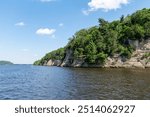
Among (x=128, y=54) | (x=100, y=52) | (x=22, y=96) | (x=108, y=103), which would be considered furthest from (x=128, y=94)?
(x=100, y=52)

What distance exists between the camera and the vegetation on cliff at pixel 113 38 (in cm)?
10466

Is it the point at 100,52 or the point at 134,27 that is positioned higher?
the point at 134,27

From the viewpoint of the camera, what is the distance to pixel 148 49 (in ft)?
334

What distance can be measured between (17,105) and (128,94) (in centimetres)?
1906

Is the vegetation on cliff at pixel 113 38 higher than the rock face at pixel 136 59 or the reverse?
higher

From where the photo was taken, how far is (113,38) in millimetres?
109750

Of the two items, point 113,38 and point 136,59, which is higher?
point 113,38

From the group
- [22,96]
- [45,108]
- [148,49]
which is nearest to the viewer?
[45,108]

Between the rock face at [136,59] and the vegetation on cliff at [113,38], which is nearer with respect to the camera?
the rock face at [136,59]

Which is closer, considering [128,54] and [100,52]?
[128,54]

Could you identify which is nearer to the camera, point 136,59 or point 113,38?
point 136,59

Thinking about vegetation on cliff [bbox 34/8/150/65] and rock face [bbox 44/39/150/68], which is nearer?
rock face [bbox 44/39/150/68]

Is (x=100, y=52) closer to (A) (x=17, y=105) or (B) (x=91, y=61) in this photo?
(B) (x=91, y=61)

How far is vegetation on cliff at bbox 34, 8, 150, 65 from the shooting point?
343 feet
